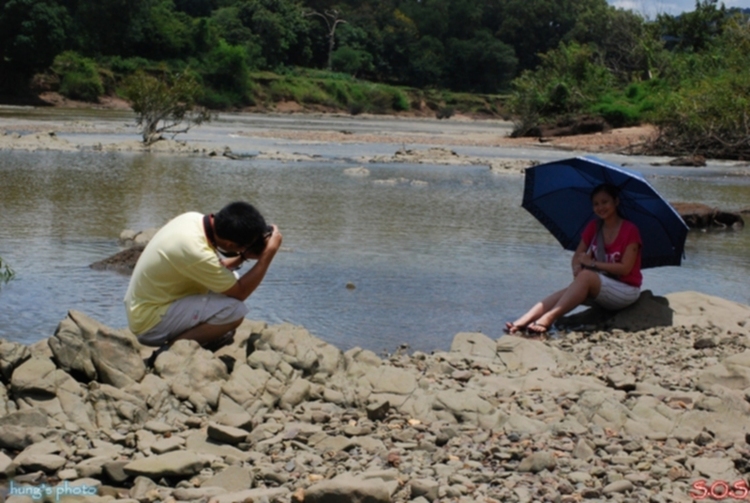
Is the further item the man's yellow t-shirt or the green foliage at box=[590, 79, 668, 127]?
the green foliage at box=[590, 79, 668, 127]

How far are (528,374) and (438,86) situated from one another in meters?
100

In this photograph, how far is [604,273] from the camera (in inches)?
328

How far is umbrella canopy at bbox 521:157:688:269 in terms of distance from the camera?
8.44 meters

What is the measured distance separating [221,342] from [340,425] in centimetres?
135

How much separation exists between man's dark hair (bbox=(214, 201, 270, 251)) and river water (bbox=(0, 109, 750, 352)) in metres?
1.84

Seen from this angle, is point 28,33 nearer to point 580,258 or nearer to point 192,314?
point 580,258

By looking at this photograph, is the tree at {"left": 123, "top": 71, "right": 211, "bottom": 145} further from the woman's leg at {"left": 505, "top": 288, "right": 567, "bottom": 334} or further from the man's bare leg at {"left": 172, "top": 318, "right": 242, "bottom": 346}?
the man's bare leg at {"left": 172, "top": 318, "right": 242, "bottom": 346}

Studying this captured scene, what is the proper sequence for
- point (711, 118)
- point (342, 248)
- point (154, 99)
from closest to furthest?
point (342, 248) → point (154, 99) → point (711, 118)

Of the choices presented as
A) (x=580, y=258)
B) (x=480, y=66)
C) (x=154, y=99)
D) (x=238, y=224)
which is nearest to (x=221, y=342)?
(x=238, y=224)

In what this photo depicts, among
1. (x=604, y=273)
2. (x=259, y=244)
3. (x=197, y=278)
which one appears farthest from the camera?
(x=604, y=273)

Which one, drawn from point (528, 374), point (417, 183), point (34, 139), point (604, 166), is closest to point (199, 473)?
point (528, 374)

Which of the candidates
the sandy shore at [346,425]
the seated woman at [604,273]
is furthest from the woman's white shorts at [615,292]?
the sandy shore at [346,425]

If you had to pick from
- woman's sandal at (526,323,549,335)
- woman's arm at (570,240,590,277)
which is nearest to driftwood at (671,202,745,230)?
woman's arm at (570,240,590,277)

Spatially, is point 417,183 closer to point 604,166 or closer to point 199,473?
point 604,166
